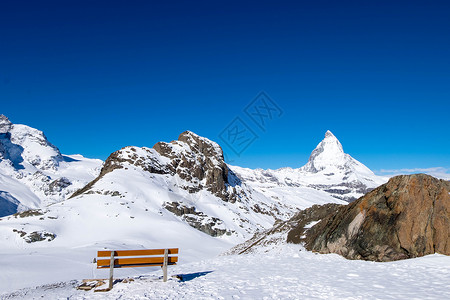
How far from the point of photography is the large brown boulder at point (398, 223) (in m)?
17.6

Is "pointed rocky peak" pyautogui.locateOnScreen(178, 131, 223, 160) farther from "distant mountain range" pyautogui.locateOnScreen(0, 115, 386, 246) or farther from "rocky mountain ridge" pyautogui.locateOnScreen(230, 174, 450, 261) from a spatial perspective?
"rocky mountain ridge" pyautogui.locateOnScreen(230, 174, 450, 261)

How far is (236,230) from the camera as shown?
102 meters

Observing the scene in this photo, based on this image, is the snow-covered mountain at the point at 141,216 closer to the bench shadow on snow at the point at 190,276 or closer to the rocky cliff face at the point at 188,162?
the rocky cliff face at the point at 188,162

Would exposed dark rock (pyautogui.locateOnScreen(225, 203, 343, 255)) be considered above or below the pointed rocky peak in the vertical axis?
below

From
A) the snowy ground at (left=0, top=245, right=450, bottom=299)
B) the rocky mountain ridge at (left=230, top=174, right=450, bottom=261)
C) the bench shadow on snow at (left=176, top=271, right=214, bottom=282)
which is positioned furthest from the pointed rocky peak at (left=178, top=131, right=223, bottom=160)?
the snowy ground at (left=0, top=245, right=450, bottom=299)

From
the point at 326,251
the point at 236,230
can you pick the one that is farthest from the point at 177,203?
the point at 326,251

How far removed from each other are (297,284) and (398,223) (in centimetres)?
931

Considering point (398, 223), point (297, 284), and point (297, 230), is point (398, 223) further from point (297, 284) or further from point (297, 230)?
point (297, 230)

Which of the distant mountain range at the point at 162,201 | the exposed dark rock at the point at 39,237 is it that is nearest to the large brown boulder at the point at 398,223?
the distant mountain range at the point at 162,201

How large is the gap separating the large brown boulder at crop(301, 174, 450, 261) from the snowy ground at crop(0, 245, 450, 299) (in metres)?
1.05

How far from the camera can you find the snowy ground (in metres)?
11.4

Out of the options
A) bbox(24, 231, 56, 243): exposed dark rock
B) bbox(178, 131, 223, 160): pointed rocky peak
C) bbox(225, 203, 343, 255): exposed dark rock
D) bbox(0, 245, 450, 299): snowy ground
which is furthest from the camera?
bbox(178, 131, 223, 160): pointed rocky peak

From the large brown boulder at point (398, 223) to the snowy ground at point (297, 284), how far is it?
1.05m

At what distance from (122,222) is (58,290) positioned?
64.2 metres
